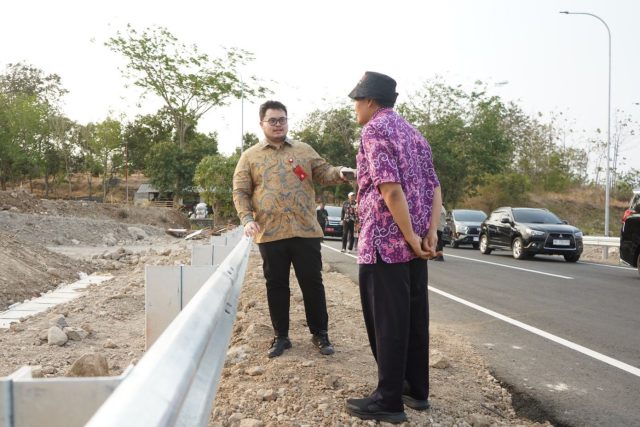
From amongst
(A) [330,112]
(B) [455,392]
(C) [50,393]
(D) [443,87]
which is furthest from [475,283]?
(A) [330,112]

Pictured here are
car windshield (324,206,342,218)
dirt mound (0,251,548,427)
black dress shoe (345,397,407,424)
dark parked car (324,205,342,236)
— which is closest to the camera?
black dress shoe (345,397,407,424)

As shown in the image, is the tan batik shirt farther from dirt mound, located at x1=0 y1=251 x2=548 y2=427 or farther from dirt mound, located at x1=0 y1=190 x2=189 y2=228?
dirt mound, located at x1=0 y1=190 x2=189 y2=228

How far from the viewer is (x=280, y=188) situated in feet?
16.2

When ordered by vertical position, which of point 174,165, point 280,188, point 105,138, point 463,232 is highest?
point 105,138

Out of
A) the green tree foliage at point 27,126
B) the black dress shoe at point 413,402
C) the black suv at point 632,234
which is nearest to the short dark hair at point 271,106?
the black dress shoe at point 413,402

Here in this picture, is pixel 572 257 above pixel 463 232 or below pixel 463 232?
below

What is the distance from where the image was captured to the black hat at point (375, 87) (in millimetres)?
3590

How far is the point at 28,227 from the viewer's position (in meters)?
22.0

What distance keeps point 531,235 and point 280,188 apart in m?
14.5

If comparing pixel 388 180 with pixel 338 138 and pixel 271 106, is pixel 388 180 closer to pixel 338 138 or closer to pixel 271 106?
pixel 271 106

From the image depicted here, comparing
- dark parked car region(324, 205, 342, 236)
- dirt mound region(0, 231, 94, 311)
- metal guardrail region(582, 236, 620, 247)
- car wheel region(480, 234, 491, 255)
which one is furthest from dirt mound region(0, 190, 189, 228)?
metal guardrail region(582, 236, 620, 247)

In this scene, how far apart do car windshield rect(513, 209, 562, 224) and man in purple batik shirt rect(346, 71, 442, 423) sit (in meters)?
16.3

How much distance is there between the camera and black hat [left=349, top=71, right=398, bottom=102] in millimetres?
3590

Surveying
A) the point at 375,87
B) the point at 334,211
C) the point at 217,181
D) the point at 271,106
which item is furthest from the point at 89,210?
the point at 375,87
